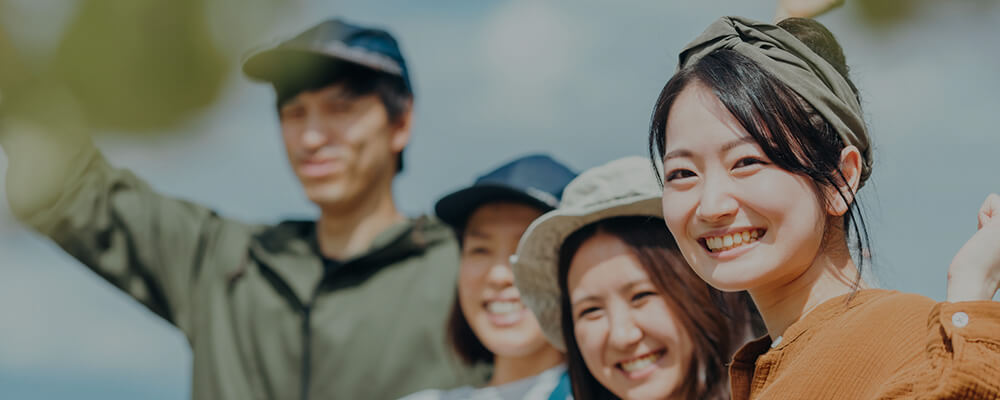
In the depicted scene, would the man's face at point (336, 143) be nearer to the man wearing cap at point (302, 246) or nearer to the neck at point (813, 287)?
the man wearing cap at point (302, 246)

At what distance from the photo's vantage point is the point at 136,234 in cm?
357

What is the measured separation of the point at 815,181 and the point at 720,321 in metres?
0.70

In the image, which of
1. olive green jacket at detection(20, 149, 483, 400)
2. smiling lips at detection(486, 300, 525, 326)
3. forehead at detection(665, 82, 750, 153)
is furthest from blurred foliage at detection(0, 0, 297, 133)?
olive green jacket at detection(20, 149, 483, 400)

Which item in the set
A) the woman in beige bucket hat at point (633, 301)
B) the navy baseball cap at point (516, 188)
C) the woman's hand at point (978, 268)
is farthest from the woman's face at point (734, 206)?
the navy baseball cap at point (516, 188)

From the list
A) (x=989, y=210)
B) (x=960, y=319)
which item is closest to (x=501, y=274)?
(x=989, y=210)

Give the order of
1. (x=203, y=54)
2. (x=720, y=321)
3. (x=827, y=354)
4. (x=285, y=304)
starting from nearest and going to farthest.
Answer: (x=827, y=354)
(x=203, y=54)
(x=720, y=321)
(x=285, y=304)

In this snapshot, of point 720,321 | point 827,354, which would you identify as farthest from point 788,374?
point 720,321

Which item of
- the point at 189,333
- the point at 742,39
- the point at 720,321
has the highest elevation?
the point at 742,39

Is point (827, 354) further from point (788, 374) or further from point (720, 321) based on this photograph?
point (720, 321)

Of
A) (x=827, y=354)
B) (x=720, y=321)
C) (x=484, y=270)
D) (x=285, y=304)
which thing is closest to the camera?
(x=827, y=354)

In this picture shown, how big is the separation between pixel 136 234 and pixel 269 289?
514 mm

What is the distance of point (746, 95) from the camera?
4.09 feet

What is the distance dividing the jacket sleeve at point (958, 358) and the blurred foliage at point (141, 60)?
0.92 meters

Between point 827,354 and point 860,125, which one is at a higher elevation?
point 860,125
